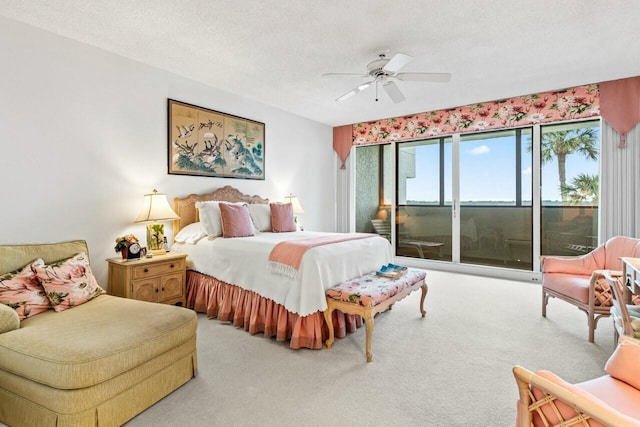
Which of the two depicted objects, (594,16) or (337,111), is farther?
(337,111)

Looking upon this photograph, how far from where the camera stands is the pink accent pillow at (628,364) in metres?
1.22

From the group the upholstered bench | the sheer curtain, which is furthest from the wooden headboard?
the sheer curtain

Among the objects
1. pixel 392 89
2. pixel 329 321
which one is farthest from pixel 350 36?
pixel 329 321

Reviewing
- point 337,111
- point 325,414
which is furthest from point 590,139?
point 325,414

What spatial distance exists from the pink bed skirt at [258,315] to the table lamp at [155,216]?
50cm

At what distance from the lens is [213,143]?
4312mm

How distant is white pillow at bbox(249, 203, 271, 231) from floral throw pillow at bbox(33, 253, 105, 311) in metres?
1.98

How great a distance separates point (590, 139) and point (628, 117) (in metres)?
0.51

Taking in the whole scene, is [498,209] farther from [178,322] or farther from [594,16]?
[178,322]

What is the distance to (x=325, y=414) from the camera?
6.12ft

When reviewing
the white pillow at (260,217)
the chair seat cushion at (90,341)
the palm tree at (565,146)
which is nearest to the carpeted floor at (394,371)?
the chair seat cushion at (90,341)

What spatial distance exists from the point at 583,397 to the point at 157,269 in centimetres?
335

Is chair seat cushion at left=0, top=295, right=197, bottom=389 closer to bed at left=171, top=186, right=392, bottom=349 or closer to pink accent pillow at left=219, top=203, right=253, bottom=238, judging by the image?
bed at left=171, top=186, right=392, bottom=349

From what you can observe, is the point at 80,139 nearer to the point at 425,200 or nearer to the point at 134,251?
the point at 134,251
